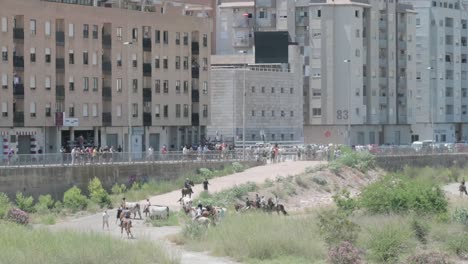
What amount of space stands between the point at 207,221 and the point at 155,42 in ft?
142

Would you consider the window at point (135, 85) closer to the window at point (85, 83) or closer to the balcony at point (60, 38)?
the window at point (85, 83)

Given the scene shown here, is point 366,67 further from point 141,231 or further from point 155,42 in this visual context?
point 141,231

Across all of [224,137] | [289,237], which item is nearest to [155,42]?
[224,137]

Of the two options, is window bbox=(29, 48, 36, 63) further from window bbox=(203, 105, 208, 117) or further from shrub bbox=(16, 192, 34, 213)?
window bbox=(203, 105, 208, 117)

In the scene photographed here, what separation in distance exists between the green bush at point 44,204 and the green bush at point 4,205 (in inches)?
71.0

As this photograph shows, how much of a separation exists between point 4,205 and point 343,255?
82.9 feet

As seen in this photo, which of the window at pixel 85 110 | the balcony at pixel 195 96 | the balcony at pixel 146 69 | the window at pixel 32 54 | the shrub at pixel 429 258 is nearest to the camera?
the shrub at pixel 429 258

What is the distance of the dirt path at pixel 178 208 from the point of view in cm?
5062

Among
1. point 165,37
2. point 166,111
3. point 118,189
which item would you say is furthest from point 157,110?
point 118,189

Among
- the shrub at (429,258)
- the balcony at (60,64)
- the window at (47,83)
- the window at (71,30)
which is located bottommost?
the shrub at (429,258)

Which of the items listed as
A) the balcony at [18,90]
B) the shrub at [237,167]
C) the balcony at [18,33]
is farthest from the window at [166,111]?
the balcony at [18,33]

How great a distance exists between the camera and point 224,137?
380 feet

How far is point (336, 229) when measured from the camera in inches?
2085

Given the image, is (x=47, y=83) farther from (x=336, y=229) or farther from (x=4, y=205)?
(x=336, y=229)
